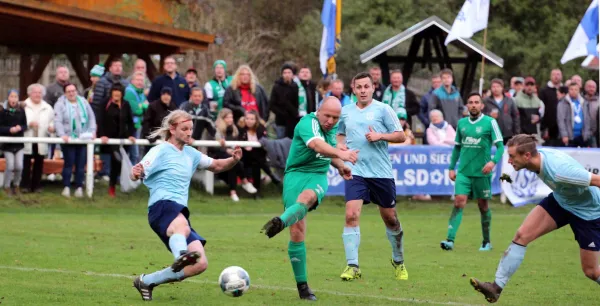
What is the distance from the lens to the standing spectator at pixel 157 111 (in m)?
20.0

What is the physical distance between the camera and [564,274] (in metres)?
12.6

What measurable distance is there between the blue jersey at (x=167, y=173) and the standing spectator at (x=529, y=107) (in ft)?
49.6

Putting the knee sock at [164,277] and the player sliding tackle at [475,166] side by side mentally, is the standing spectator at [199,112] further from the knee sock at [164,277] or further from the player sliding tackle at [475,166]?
the knee sock at [164,277]

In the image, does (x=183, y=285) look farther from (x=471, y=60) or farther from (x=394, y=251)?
(x=471, y=60)

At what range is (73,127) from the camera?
19.6m

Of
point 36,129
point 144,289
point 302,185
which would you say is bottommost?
point 144,289

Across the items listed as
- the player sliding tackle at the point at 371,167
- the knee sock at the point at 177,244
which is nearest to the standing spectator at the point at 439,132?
the player sliding tackle at the point at 371,167

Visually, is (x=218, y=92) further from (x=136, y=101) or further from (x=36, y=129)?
(x=36, y=129)

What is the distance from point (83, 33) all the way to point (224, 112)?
16.3 ft

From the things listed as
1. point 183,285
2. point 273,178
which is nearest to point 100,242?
point 183,285

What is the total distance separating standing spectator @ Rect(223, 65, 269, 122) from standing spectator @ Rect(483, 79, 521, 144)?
4.86 meters

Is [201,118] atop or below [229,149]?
atop

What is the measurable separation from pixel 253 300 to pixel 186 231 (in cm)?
95

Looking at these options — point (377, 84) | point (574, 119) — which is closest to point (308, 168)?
point (377, 84)
